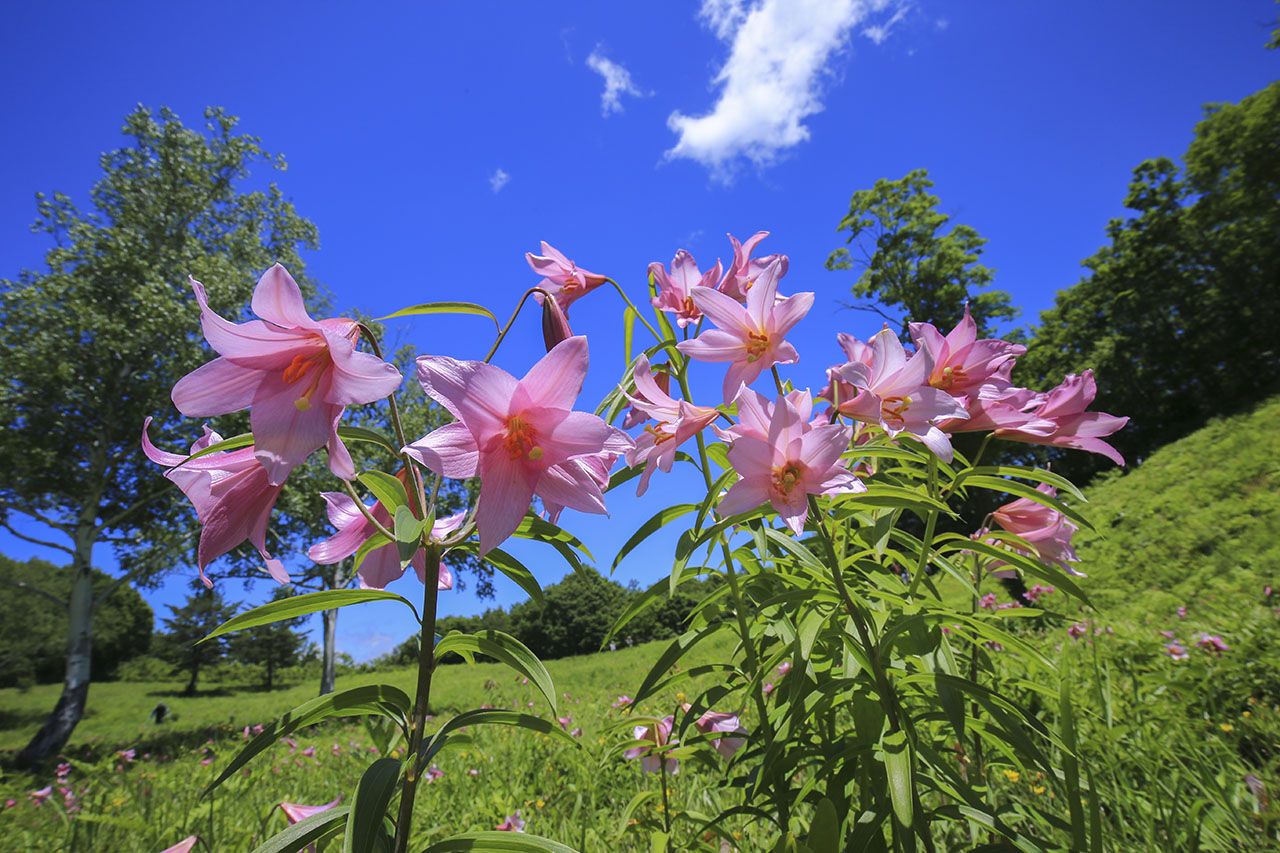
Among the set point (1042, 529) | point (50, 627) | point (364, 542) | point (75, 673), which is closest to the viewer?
point (364, 542)

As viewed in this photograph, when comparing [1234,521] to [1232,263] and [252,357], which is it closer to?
[252,357]

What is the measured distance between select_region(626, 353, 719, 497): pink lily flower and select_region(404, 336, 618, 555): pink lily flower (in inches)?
8.5

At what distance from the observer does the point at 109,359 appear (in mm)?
9734

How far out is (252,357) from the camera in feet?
2.20

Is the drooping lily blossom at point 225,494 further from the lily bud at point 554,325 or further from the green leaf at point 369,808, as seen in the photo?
the lily bud at point 554,325

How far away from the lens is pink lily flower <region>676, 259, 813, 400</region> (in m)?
0.99

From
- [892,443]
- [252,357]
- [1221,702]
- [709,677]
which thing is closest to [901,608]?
[892,443]

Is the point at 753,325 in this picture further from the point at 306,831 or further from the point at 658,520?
the point at 306,831

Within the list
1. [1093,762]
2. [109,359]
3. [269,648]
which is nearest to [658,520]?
[1093,762]

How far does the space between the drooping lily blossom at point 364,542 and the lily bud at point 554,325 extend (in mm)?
325

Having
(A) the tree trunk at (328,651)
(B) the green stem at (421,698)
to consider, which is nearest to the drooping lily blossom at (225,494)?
(B) the green stem at (421,698)

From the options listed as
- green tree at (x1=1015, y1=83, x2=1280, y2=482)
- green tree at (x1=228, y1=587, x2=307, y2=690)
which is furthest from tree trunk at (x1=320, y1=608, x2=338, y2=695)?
green tree at (x1=1015, y1=83, x2=1280, y2=482)

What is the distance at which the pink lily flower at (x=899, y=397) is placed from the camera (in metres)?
0.88

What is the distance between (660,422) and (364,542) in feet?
1.71
